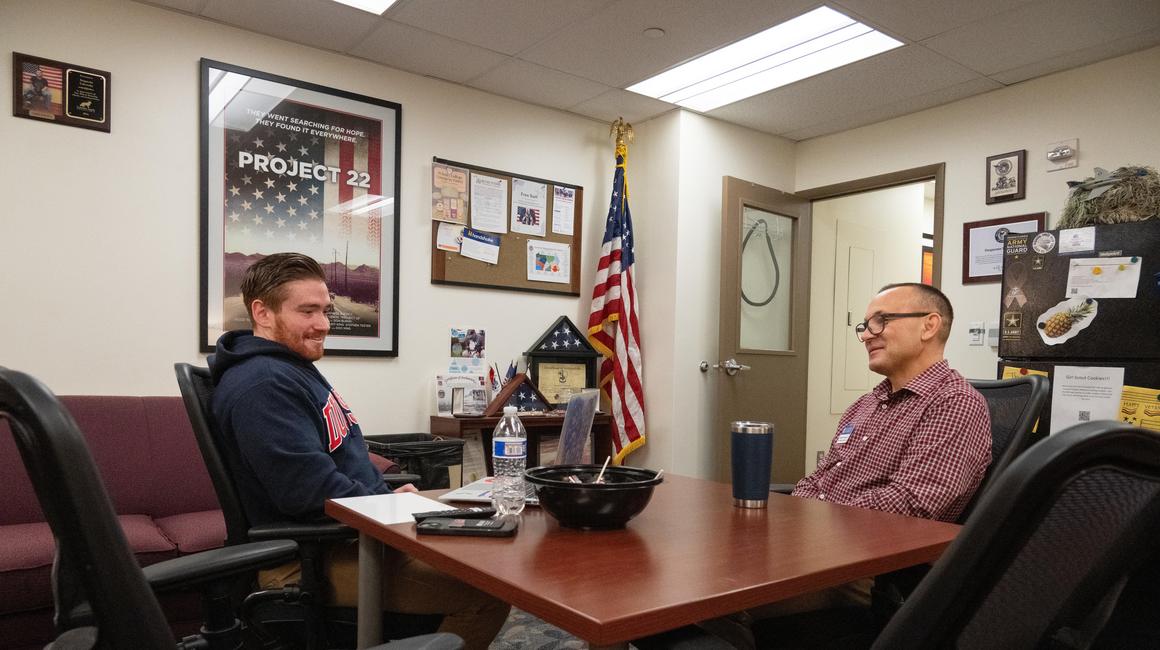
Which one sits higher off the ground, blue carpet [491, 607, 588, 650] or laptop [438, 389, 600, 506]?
laptop [438, 389, 600, 506]

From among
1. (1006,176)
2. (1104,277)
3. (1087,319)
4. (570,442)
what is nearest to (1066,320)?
(1087,319)

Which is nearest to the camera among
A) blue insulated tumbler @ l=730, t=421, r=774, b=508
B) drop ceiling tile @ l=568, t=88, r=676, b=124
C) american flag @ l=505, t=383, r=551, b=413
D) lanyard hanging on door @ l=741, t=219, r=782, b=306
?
blue insulated tumbler @ l=730, t=421, r=774, b=508

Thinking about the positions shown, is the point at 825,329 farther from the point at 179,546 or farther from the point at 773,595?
the point at 773,595

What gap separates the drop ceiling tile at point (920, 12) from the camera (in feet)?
9.83

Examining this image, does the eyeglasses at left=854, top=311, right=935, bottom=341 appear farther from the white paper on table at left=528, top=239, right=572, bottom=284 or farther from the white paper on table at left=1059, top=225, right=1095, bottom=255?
the white paper on table at left=528, top=239, right=572, bottom=284

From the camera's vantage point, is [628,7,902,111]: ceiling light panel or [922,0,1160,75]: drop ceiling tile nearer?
[922,0,1160,75]: drop ceiling tile

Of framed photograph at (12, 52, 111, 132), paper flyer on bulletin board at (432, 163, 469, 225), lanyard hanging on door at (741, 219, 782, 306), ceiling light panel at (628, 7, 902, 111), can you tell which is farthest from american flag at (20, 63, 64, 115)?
lanyard hanging on door at (741, 219, 782, 306)

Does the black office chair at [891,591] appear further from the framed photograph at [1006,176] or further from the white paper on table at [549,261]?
the white paper on table at [549,261]

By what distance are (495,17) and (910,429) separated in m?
2.34

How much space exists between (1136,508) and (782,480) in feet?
13.9

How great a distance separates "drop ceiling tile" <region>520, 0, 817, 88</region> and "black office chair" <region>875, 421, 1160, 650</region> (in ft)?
9.19

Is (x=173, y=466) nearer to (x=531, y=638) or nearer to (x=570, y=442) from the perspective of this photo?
(x=531, y=638)

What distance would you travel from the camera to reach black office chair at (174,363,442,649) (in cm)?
151

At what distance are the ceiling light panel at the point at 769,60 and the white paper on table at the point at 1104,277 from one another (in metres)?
1.23
